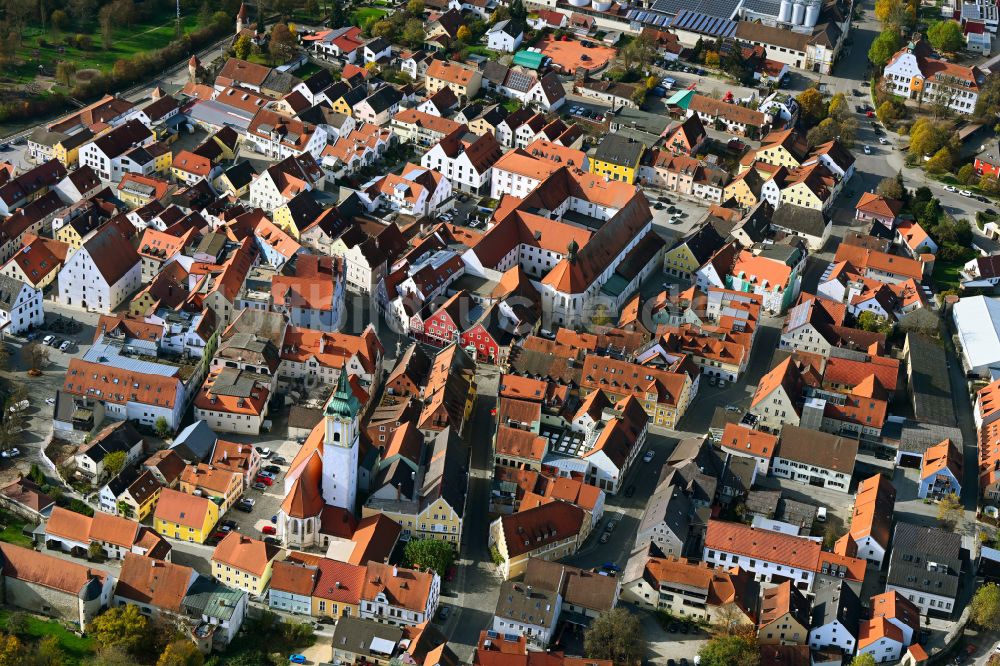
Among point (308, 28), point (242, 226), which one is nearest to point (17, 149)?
point (242, 226)

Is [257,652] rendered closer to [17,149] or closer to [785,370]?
[785,370]

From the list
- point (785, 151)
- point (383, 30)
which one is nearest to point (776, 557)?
point (785, 151)

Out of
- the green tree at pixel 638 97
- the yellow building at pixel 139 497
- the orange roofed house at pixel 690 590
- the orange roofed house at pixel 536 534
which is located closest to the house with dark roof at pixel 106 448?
the yellow building at pixel 139 497

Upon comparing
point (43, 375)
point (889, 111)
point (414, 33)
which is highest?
point (414, 33)

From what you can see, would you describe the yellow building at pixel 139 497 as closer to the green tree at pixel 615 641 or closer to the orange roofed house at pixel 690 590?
the green tree at pixel 615 641

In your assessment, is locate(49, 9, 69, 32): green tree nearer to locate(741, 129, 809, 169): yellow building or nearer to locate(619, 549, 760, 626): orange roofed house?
locate(741, 129, 809, 169): yellow building

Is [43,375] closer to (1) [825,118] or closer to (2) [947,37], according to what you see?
(1) [825,118]
